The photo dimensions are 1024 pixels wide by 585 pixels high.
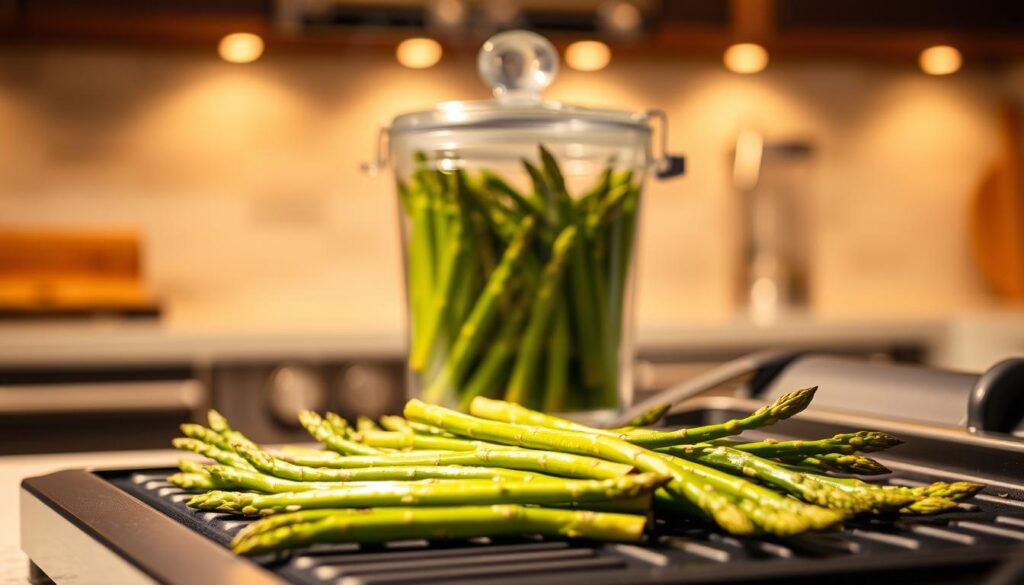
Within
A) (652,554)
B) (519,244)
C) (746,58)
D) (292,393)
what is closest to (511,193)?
(519,244)

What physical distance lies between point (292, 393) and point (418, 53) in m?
1.20

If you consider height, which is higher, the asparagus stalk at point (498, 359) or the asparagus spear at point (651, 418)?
the asparagus stalk at point (498, 359)

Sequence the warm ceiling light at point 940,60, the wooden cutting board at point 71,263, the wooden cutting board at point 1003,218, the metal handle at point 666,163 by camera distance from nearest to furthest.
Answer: the metal handle at point 666,163, the wooden cutting board at point 71,263, the warm ceiling light at point 940,60, the wooden cutting board at point 1003,218

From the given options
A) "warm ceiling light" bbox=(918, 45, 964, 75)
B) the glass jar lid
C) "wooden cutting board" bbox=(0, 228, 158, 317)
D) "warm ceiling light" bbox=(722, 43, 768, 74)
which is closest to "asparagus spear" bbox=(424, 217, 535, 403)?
the glass jar lid

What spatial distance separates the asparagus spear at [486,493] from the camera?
1.97 feet

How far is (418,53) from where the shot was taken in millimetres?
3543

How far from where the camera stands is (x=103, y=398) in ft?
8.86

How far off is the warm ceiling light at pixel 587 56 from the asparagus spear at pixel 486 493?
2856 mm

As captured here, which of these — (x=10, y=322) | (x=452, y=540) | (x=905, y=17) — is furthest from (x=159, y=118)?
(x=452, y=540)

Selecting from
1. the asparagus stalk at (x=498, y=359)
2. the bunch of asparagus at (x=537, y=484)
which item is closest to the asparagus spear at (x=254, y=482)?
the bunch of asparagus at (x=537, y=484)

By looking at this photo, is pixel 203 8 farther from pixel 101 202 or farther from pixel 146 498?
pixel 146 498

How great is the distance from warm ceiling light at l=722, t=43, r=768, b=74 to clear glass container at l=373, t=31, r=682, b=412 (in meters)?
2.48

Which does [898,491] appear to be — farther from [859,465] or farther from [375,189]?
[375,189]

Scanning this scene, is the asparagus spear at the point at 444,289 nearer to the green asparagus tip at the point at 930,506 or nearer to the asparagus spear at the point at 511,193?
the asparagus spear at the point at 511,193
